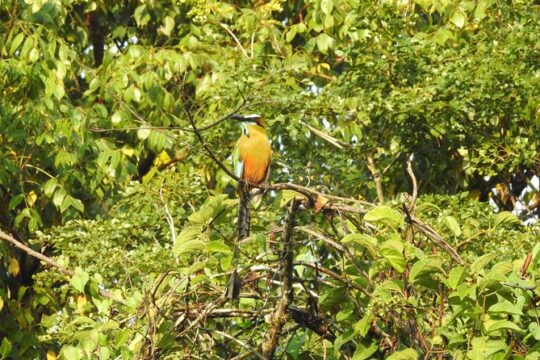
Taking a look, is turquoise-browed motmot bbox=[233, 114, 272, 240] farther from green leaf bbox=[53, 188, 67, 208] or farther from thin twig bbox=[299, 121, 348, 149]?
green leaf bbox=[53, 188, 67, 208]

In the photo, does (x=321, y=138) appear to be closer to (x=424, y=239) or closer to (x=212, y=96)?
(x=212, y=96)

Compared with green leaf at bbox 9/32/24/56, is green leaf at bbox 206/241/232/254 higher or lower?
higher

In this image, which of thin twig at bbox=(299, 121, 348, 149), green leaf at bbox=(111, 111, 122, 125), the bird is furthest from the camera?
green leaf at bbox=(111, 111, 122, 125)

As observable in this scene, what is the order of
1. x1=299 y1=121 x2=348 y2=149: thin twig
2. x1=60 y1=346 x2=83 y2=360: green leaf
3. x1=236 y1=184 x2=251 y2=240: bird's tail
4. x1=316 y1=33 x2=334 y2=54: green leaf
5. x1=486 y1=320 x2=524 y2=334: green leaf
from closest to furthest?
1. x1=486 y1=320 x2=524 y2=334: green leaf
2. x1=60 y1=346 x2=83 y2=360: green leaf
3. x1=236 y1=184 x2=251 y2=240: bird's tail
4. x1=299 y1=121 x2=348 y2=149: thin twig
5. x1=316 y1=33 x2=334 y2=54: green leaf

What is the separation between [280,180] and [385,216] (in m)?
3.62

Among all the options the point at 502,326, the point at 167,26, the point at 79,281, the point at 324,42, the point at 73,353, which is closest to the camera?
the point at 502,326

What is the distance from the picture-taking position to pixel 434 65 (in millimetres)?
7102

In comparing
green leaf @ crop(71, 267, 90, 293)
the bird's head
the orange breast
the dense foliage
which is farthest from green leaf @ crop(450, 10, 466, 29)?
green leaf @ crop(71, 267, 90, 293)

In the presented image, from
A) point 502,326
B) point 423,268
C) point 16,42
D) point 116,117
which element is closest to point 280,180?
point 116,117

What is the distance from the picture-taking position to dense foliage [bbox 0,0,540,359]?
12.1 feet

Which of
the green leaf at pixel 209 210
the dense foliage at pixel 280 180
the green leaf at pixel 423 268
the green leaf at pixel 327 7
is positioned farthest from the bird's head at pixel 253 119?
the green leaf at pixel 423 268

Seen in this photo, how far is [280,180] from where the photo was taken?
23.6 feet

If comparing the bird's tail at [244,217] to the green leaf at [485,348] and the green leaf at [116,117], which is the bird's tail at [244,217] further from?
the green leaf at [116,117]

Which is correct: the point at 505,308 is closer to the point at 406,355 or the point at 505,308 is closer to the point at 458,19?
the point at 406,355
